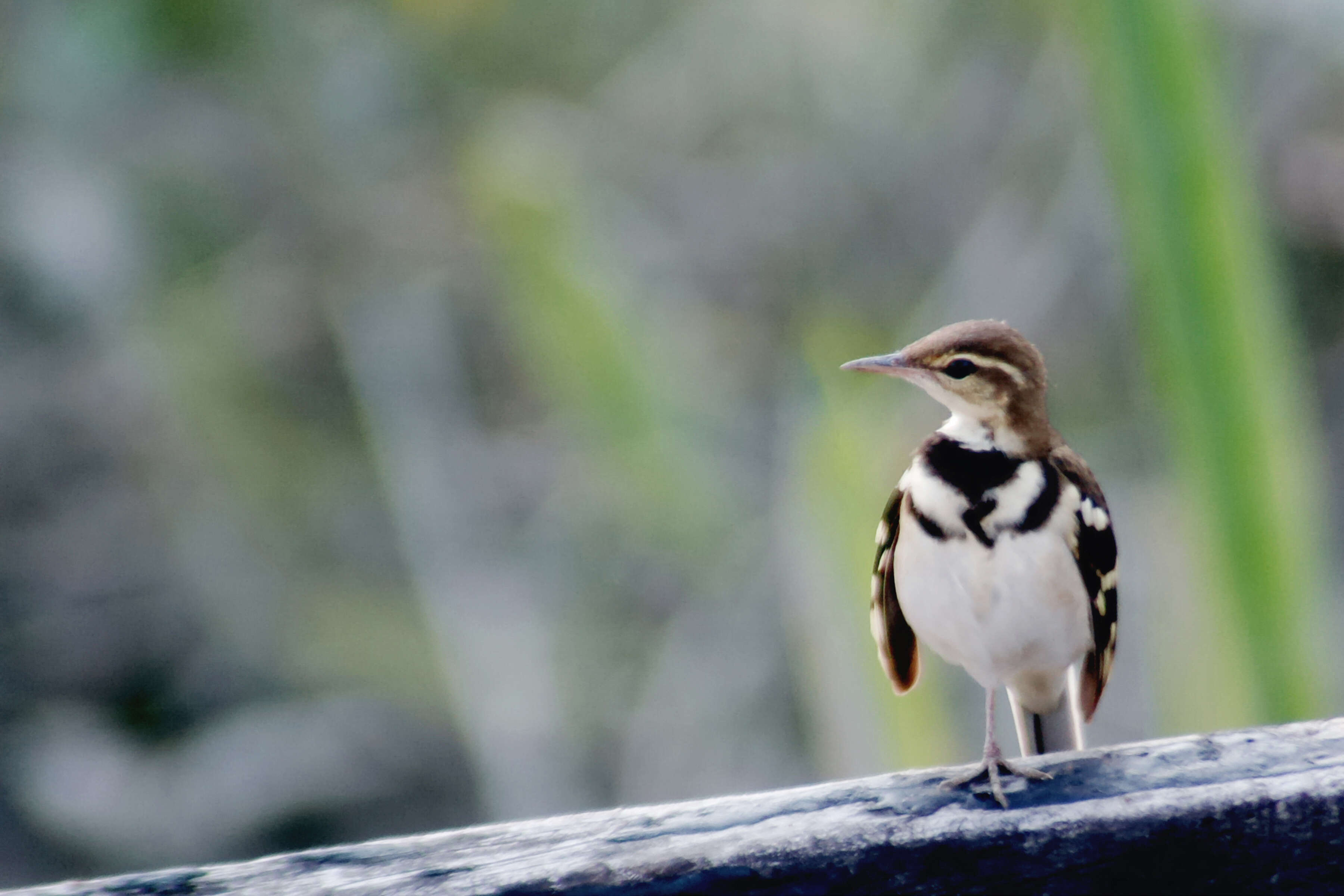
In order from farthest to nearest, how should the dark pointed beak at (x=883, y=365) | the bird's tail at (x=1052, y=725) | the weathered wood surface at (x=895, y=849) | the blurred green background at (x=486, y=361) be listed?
the blurred green background at (x=486, y=361) → the bird's tail at (x=1052, y=725) → the dark pointed beak at (x=883, y=365) → the weathered wood surface at (x=895, y=849)

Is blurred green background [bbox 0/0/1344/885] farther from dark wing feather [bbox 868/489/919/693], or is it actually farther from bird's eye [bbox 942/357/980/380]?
bird's eye [bbox 942/357/980/380]

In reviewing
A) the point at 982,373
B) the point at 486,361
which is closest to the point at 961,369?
the point at 982,373

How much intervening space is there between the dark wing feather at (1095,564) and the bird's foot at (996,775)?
23cm

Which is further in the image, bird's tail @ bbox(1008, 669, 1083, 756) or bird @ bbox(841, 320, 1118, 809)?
bird's tail @ bbox(1008, 669, 1083, 756)

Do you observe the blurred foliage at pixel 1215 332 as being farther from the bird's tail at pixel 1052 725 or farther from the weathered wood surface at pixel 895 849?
the weathered wood surface at pixel 895 849

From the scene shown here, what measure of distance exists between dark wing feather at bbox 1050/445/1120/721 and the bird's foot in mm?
230

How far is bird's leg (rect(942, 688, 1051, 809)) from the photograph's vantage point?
0.71 m

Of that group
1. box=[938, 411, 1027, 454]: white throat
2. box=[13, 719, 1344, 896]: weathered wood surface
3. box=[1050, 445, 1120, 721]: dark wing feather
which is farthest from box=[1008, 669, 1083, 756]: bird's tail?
box=[13, 719, 1344, 896]: weathered wood surface

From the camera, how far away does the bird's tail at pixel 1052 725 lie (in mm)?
1131

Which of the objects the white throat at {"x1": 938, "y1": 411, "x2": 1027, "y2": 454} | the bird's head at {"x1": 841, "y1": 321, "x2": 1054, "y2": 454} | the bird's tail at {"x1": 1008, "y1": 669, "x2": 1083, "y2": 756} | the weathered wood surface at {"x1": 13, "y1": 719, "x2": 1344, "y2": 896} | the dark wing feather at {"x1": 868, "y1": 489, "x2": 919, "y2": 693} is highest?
the bird's head at {"x1": 841, "y1": 321, "x2": 1054, "y2": 454}

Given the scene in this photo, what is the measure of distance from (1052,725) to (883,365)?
17.8 inches

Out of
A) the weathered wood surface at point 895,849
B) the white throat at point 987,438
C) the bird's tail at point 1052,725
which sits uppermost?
the white throat at point 987,438

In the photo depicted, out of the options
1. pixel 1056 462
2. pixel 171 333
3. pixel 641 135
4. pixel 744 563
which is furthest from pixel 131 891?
pixel 641 135

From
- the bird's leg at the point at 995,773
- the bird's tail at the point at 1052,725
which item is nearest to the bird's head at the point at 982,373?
the bird's leg at the point at 995,773
